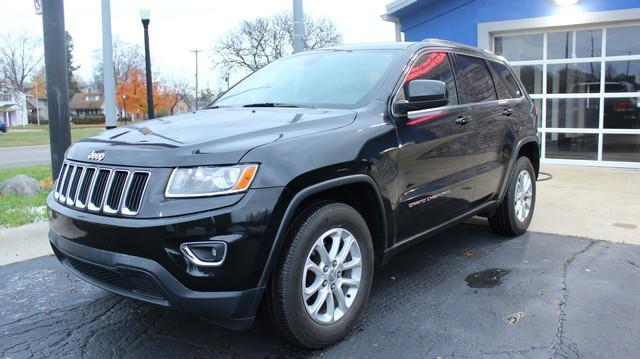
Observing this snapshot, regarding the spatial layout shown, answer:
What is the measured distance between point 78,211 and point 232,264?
1.01 m

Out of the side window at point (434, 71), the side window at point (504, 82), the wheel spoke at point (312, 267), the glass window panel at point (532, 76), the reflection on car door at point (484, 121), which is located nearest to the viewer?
the wheel spoke at point (312, 267)

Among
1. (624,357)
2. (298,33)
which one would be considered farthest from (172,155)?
(298,33)

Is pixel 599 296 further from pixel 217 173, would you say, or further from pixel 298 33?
pixel 298 33

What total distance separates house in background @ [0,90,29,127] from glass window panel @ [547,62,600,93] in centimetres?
8129

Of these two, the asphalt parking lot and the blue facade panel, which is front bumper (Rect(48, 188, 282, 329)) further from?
the blue facade panel

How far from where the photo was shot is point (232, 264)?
2.72 meters

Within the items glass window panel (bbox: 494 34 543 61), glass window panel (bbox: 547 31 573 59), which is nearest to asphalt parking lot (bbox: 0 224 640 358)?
glass window panel (bbox: 547 31 573 59)

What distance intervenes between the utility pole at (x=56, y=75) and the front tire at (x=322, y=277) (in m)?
5.13

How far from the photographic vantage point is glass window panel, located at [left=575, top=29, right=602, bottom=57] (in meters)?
10.5

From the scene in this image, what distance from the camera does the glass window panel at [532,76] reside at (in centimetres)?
1127

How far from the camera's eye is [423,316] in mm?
3738

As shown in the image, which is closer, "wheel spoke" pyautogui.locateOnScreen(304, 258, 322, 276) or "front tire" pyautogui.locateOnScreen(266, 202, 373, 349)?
"front tire" pyautogui.locateOnScreen(266, 202, 373, 349)

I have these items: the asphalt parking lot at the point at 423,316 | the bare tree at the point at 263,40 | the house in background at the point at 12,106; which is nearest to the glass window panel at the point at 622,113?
the asphalt parking lot at the point at 423,316

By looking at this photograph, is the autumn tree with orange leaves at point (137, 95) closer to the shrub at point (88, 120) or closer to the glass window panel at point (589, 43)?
the shrub at point (88, 120)
